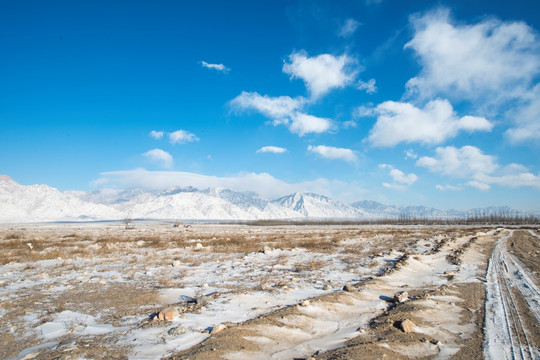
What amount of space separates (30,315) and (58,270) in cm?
656

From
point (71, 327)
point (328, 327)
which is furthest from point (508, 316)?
point (71, 327)

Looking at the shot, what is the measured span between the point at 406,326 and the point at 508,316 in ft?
8.67

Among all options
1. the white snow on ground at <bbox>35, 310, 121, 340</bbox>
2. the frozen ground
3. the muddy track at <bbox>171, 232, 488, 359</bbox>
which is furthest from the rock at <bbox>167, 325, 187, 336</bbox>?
the white snow on ground at <bbox>35, 310, 121, 340</bbox>

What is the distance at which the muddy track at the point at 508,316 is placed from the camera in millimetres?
4625

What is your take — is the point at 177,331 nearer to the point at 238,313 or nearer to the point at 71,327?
the point at 238,313

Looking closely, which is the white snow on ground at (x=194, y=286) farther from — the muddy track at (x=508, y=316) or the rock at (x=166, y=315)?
the muddy track at (x=508, y=316)

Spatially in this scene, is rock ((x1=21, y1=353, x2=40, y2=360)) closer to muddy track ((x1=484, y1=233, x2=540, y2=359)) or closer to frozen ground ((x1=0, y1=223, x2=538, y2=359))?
frozen ground ((x1=0, y1=223, x2=538, y2=359))

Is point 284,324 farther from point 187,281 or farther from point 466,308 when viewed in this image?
point 187,281

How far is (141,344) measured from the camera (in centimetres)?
481

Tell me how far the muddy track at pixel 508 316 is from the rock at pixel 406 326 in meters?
1.15

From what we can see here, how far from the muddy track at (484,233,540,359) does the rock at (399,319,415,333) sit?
1148 mm

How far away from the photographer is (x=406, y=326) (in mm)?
5477

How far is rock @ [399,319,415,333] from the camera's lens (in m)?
5.43

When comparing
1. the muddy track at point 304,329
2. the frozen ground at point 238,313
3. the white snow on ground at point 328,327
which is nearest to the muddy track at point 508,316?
the frozen ground at point 238,313
